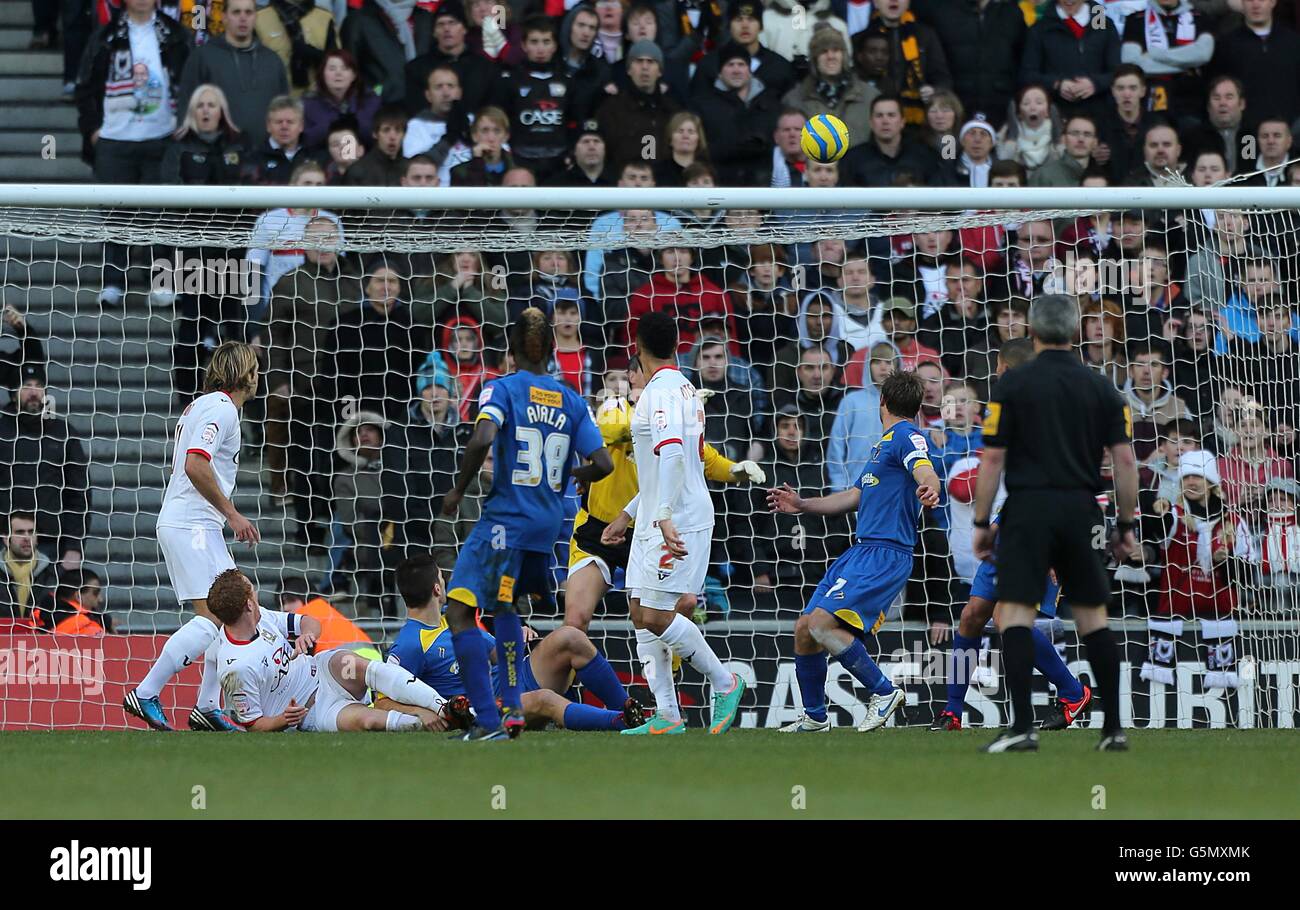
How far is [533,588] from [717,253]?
596 centimetres

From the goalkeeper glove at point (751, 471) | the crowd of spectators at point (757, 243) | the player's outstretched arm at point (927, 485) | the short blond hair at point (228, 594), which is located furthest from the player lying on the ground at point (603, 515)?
the crowd of spectators at point (757, 243)

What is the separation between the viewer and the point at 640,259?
44.9 ft

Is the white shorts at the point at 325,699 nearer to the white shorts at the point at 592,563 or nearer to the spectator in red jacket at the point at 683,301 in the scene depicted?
the white shorts at the point at 592,563

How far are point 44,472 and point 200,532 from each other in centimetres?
266

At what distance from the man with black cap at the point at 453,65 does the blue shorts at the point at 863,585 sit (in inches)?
248

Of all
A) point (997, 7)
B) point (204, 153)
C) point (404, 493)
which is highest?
point (997, 7)

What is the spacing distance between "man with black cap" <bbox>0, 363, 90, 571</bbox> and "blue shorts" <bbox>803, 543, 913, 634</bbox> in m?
4.94

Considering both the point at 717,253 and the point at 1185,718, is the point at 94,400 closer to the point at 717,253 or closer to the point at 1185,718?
the point at 717,253

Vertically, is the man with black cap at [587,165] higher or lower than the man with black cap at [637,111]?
lower

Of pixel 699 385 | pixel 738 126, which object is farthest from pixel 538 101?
pixel 699 385

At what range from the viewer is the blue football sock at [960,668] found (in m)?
10.2

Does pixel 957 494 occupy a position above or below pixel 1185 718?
Answer: above
